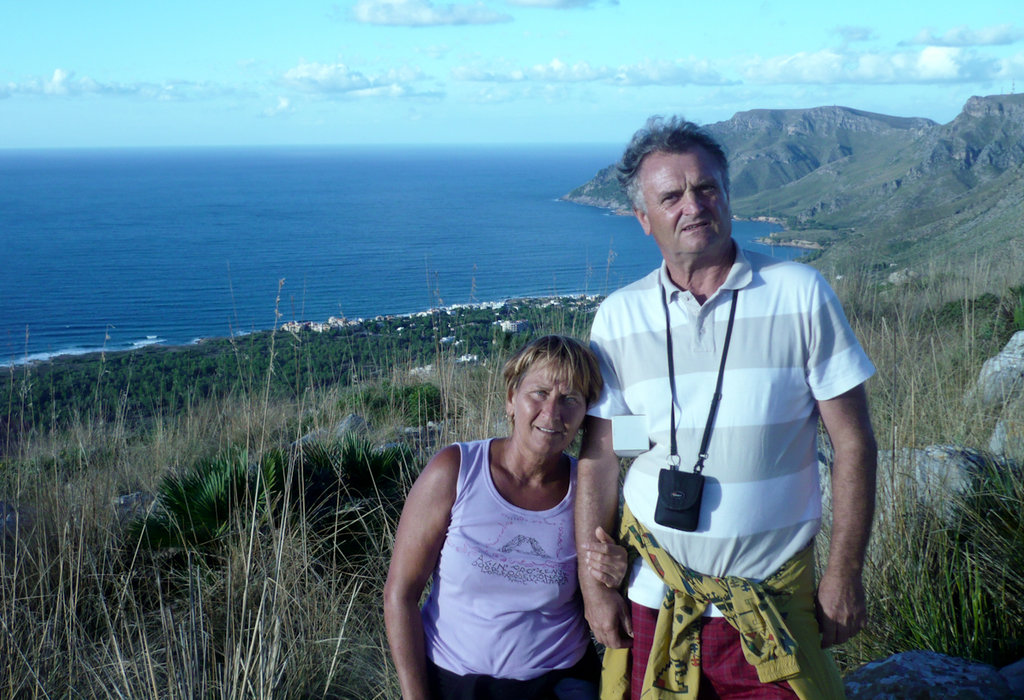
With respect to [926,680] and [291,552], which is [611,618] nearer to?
[926,680]

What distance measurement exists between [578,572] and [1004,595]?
5.82 ft

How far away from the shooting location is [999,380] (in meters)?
4.91

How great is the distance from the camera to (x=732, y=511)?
1.85m

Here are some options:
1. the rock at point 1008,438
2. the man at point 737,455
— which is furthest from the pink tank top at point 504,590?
the rock at point 1008,438

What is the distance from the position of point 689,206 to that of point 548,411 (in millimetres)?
667

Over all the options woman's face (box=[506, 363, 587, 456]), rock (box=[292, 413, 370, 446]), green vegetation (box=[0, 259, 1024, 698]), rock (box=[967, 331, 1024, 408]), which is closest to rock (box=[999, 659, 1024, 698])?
green vegetation (box=[0, 259, 1024, 698])

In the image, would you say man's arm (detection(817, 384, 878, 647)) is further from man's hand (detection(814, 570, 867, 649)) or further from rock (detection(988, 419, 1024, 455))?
rock (detection(988, 419, 1024, 455))

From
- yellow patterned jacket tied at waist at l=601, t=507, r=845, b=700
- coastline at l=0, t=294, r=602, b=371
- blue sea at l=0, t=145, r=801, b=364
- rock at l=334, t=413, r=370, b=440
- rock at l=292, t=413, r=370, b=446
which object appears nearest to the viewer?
yellow patterned jacket tied at waist at l=601, t=507, r=845, b=700

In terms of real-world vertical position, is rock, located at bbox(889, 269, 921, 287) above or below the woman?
above

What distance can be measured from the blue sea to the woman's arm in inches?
50.7

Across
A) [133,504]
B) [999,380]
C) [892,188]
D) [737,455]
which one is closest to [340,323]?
[133,504]

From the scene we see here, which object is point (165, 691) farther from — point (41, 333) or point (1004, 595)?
point (41, 333)

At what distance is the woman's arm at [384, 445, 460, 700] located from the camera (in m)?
2.19

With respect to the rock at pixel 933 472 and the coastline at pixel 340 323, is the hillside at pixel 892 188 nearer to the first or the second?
the rock at pixel 933 472
